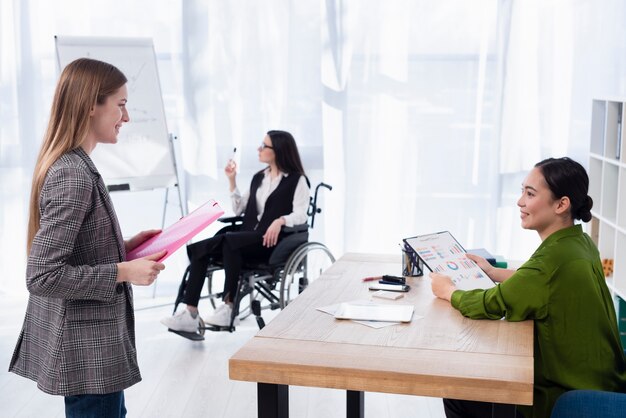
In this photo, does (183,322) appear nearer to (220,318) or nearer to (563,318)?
(220,318)

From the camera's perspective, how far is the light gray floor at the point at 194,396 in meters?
3.31

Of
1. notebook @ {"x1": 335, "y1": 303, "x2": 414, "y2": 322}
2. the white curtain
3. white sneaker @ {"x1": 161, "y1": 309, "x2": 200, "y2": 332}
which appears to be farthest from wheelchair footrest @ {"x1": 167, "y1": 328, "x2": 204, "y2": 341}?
notebook @ {"x1": 335, "y1": 303, "x2": 414, "y2": 322}

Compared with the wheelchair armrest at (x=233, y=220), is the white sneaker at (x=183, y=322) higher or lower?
lower

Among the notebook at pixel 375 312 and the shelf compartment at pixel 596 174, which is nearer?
the notebook at pixel 375 312

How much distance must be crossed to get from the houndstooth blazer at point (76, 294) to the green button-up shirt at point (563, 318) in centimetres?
96

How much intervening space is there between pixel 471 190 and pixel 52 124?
147 inches

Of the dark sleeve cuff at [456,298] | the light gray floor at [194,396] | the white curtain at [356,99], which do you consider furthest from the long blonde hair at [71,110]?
the white curtain at [356,99]

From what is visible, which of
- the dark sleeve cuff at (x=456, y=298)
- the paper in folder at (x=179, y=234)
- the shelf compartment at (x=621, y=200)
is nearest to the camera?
the paper in folder at (x=179, y=234)

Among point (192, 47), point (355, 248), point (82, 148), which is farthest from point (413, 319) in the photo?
point (192, 47)

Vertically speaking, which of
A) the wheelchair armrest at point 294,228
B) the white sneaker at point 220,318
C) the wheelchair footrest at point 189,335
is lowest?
the wheelchair footrest at point 189,335

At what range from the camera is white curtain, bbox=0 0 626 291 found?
5.05 m

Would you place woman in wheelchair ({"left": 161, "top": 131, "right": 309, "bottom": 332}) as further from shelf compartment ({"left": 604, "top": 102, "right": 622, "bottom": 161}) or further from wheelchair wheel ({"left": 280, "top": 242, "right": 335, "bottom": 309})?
shelf compartment ({"left": 604, "top": 102, "right": 622, "bottom": 161})

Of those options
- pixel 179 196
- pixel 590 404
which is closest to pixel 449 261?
pixel 590 404

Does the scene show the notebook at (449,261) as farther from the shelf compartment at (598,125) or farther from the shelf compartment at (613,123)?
the shelf compartment at (598,125)
